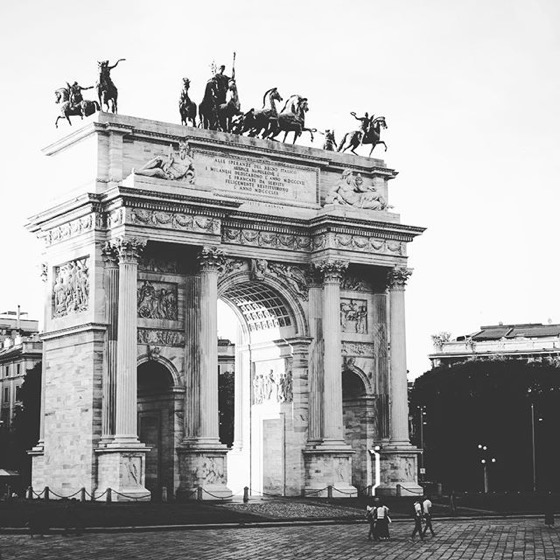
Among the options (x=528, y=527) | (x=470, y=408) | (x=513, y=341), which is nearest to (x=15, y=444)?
(x=470, y=408)

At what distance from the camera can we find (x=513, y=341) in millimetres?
136375

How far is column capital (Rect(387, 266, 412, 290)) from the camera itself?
208 feet

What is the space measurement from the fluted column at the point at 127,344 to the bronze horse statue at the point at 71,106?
23.6 feet

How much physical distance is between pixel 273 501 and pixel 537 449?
1793 inches

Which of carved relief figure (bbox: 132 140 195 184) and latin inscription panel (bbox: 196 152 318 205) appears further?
latin inscription panel (bbox: 196 152 318 205)

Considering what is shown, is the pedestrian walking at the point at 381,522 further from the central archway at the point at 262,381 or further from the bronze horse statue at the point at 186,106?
the bronze horse statue at the point at 186,106

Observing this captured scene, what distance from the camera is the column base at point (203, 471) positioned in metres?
55.3

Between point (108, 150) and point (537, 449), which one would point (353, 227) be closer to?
point (108, 150)

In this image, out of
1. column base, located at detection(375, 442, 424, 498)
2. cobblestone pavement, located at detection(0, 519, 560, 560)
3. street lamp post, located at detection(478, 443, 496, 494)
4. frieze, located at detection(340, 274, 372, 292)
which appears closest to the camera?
cobblestone pavement, located at detection(0, 519, 560, 560)

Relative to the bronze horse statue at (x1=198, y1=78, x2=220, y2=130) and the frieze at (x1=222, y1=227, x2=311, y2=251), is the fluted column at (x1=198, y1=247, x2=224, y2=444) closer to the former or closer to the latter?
the frieze at (x1=222, y1=227, x2=311, y2=251)

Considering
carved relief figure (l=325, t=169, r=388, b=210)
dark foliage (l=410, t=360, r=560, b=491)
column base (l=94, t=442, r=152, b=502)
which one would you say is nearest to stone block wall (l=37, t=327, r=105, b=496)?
column base (l=94, t=442, r=152, b=502)

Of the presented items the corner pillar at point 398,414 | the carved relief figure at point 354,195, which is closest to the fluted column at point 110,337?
the carved relief figure at point 354,195

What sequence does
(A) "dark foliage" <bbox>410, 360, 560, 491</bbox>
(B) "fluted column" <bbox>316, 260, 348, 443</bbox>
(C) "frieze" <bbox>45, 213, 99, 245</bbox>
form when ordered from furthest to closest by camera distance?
(A) "dark foliage" <bbox>410, 360, 560, 491</bbox> → (B) "fluted column" <bbox>316, 260, 348, 443</bbox> → (C) "frieze" <bbox>45, 213, 99, 245</bbox>

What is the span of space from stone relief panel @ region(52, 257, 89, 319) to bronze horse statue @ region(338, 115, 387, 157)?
15.9m
